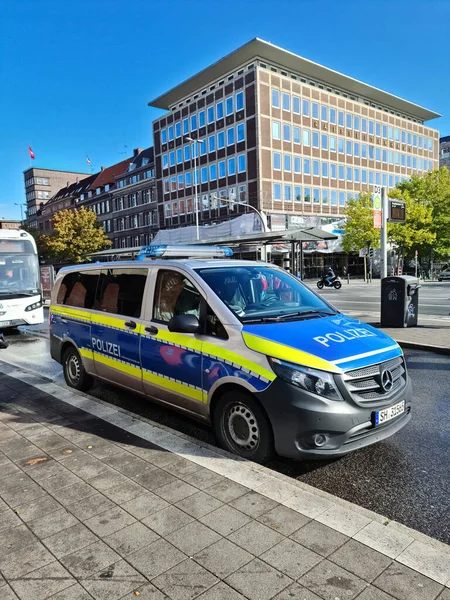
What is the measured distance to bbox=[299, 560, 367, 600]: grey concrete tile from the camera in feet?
7.20

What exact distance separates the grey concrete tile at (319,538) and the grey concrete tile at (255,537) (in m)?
0.13

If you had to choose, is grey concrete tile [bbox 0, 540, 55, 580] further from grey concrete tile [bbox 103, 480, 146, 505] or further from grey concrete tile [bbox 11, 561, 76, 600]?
grey concrete tile [bbox 103, 480, 146, 505]

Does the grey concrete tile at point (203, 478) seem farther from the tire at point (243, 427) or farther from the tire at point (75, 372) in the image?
the tire at point (75, 372)

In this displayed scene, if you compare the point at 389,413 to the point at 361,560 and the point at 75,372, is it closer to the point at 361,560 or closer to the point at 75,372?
the point at 361,560

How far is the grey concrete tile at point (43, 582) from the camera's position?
7.33ft

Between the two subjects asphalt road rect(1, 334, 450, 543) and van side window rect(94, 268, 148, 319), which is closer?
asphalt road rect(1, 334, 450, 543)

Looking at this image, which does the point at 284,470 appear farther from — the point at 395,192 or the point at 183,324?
the point at 395,192

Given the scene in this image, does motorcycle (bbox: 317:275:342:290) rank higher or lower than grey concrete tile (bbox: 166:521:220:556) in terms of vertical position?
higher

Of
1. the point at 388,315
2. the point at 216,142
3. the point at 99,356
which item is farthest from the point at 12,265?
the point at 216,142

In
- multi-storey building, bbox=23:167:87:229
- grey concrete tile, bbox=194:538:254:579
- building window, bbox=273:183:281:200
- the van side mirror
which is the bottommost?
grey concrete tile, bbox=194:538:254:579

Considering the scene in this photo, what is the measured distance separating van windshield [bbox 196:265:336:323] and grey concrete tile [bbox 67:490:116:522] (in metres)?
1.83

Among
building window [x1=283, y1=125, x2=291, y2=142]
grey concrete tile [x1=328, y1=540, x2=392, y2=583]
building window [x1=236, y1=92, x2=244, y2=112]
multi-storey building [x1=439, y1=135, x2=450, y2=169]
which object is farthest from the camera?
multi-storey building [x1=439, y1=135, x2=450, y2=169]

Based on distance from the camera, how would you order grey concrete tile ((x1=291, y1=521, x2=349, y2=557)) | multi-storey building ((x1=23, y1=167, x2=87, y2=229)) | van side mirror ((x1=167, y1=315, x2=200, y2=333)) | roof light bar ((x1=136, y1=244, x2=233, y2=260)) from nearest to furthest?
grey concrete tile ((x1=291, y1=521, x2=349, y2=557)) < van side mirror ((x1=167, y1=315, x2=200, y2=333)) < roof light bar ((x1=136, y1=244, x2=233, y2=260)) < multi-storey building ((x1=23, y1=167, x2=87, y2=229))

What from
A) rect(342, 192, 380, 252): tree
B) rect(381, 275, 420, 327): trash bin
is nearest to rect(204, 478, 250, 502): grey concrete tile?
rect(381, 275, 420, 327): trash bin
